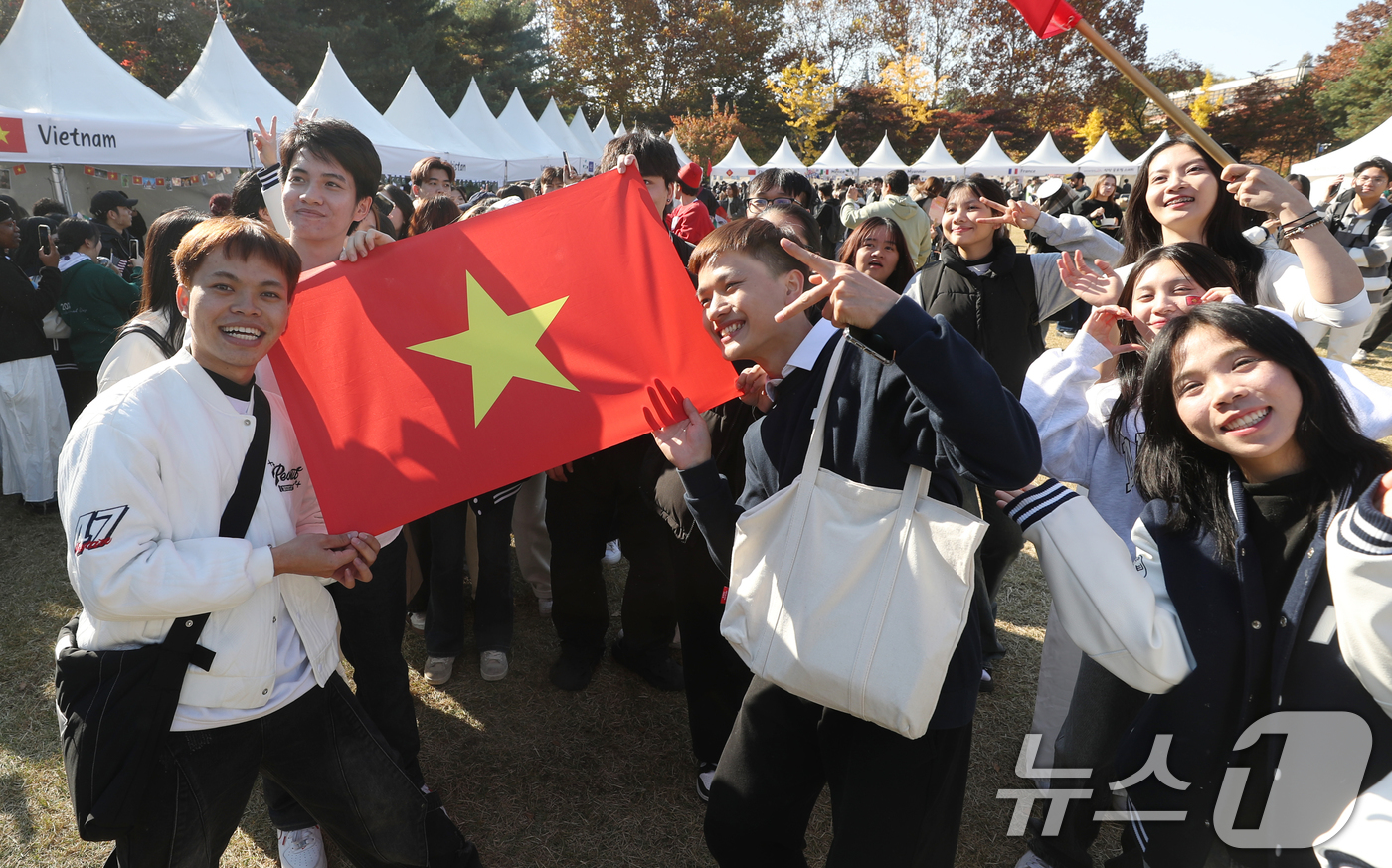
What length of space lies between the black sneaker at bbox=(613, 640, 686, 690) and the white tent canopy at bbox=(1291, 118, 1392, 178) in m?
15.3

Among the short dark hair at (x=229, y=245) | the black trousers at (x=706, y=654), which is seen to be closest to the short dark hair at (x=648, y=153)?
the black trousers at (x=706, y=654)

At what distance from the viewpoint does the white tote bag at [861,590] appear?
1.44 m

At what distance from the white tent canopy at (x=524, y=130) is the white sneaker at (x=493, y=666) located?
59.3ft

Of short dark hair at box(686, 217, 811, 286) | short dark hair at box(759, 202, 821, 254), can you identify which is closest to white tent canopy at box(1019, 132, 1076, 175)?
short dark hair at box(759, 202, 821, 254)

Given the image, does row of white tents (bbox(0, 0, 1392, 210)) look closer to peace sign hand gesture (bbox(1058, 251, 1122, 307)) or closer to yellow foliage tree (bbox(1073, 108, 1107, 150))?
peace sign hand gesture (bbox(1058, 251, 1122, 307))

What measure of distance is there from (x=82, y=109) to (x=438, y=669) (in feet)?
29.9

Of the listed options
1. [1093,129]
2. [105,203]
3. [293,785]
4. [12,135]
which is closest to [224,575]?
[293,785]

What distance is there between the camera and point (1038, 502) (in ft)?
5.03

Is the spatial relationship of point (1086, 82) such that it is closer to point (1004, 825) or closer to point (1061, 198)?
point (1061, 198)

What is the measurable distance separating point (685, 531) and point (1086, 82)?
51076mm

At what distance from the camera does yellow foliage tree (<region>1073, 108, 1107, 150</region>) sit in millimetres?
38875

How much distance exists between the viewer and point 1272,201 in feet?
7.72

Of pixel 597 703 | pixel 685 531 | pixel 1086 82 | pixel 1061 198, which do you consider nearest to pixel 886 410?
pixel 685 531

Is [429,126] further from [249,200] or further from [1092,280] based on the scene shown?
[1092,280]
